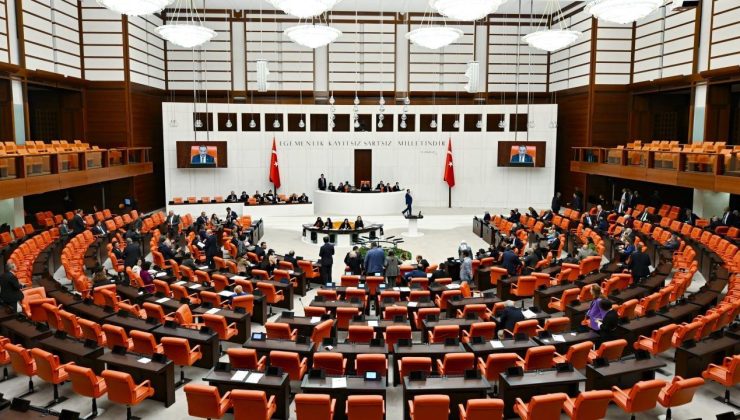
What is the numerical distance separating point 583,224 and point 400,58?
53.7 feet

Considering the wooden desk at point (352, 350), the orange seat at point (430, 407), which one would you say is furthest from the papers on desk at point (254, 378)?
the orange seat at point (430, 407)

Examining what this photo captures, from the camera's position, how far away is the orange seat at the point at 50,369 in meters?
7.87

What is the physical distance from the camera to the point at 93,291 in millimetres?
11664

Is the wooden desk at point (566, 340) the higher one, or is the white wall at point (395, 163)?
the white wall at point (395, 163)

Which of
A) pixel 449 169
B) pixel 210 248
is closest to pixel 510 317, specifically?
pixel 210 248

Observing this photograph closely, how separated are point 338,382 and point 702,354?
5.50 meters

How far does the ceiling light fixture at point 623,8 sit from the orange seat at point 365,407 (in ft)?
33.4

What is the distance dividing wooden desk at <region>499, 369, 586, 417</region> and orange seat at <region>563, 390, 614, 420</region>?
1.59 feet

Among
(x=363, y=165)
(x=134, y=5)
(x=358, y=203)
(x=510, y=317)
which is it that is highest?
(x=134, y=5)

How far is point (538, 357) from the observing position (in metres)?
8.14

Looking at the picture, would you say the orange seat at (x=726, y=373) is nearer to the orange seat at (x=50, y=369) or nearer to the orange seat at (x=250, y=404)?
the orange seat at (x=250, y=404)

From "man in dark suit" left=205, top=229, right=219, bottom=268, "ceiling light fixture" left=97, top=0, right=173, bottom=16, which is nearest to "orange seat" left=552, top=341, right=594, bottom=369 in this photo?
"man in dark suit" left=205, top=229, right=219, bottom=268

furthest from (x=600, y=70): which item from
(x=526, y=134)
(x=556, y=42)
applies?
(x=556, y=42)

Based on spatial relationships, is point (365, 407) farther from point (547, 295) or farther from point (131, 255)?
point (131, 255)
